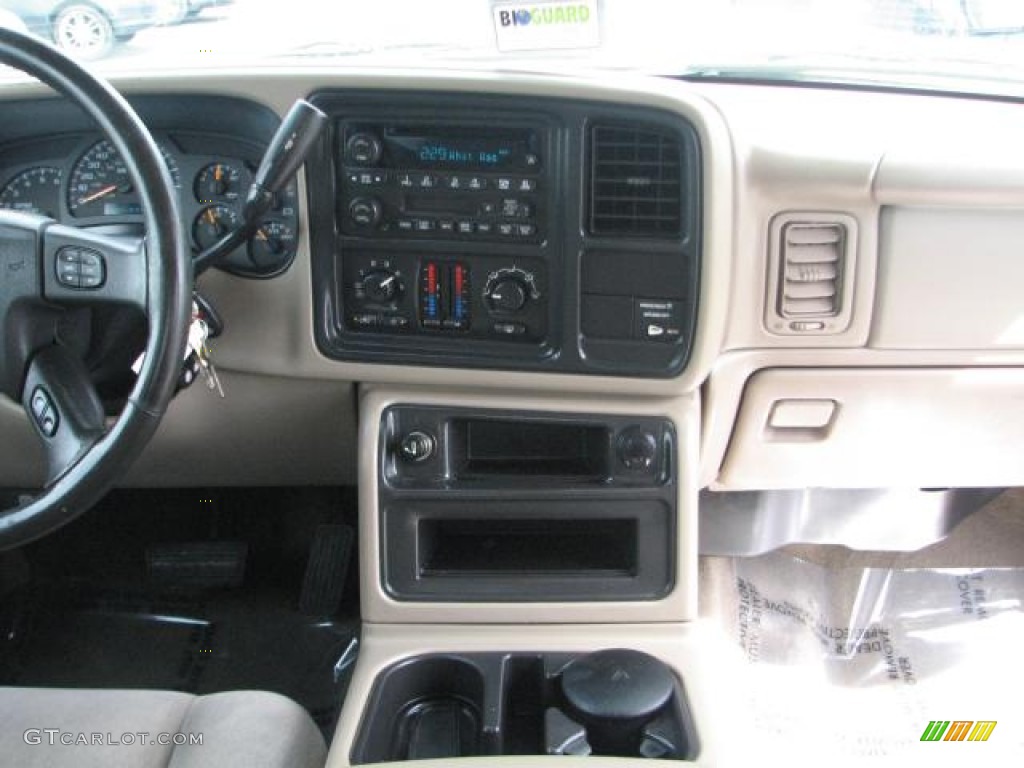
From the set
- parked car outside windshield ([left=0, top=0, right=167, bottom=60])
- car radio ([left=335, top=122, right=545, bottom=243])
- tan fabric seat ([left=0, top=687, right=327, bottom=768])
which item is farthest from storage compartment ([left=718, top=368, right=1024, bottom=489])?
parked car outside windshield ([left=0, top=0, right=167, bottom=60])

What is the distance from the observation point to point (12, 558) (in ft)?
6.40

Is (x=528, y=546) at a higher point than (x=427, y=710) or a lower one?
higher

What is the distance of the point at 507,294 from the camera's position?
1328mm

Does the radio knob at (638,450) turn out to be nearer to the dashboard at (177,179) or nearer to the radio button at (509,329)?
the radio button at (509,329)

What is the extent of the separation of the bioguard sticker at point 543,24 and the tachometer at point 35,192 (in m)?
0.64

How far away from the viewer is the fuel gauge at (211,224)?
4.44 feet

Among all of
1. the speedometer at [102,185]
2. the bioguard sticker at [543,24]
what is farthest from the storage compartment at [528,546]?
the bioguard sticker at [543,24]

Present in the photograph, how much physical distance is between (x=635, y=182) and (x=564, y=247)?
0.12 metres

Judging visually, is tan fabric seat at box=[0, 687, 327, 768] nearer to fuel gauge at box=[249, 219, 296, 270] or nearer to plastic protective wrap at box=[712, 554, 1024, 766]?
fuel gauge at box=[249, 219, 296, 270]

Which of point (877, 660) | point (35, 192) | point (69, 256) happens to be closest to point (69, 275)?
point (69, 256)

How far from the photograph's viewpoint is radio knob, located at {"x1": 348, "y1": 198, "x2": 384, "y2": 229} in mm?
1322

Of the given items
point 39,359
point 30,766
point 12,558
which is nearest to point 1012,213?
point 39,359

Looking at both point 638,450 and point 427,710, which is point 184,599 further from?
point 638,450

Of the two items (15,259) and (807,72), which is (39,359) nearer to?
(15,259)
